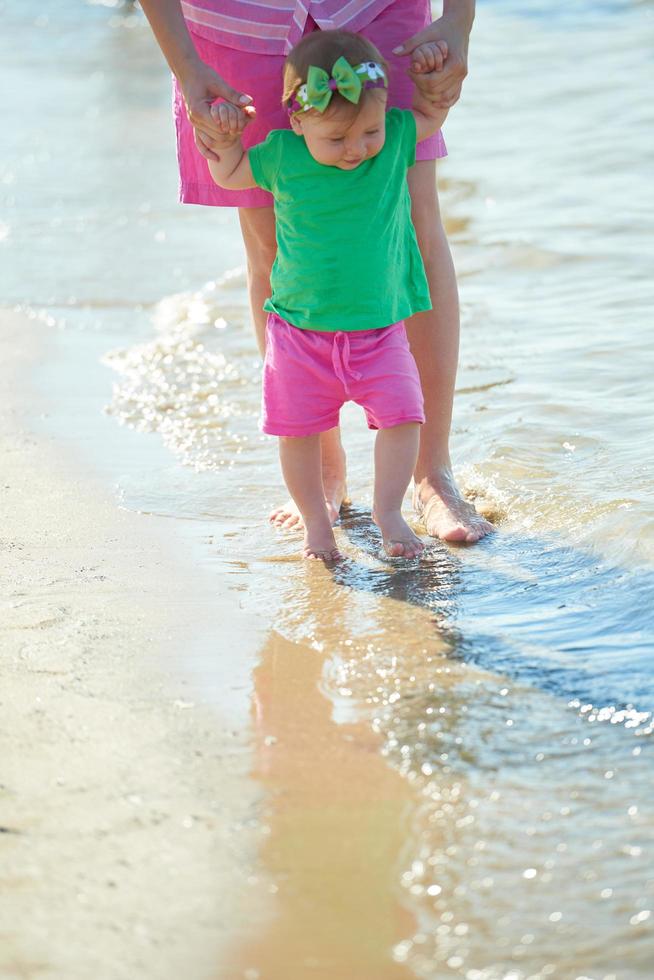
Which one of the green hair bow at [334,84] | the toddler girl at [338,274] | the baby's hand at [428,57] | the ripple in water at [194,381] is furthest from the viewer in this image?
the ripple in water at [194,381]

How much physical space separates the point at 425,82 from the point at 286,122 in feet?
1.11

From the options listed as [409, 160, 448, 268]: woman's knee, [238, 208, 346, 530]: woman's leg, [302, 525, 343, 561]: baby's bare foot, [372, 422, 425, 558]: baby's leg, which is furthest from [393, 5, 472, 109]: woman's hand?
[302, 525, 343, 561]: baby's bare foot

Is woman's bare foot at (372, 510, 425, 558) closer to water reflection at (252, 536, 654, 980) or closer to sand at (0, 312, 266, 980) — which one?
water reflection at (252, 536, 654, 980)

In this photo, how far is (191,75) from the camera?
2824mm

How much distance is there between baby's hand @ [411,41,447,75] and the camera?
9.24 ft

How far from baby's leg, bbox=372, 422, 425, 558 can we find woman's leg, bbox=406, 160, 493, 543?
249 millimetres

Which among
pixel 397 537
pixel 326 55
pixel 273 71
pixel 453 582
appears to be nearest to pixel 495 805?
pixel 453 582

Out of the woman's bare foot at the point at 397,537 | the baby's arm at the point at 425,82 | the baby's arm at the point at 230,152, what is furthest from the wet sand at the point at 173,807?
the baby's arm at the point at 425,82

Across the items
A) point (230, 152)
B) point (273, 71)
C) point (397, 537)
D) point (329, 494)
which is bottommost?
point (329, 494)

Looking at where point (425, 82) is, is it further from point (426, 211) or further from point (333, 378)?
point (333, 378)

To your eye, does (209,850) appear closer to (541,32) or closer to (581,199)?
(581,199)

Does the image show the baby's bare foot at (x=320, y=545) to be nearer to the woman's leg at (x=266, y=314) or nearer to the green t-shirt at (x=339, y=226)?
the woman's leg at (x=266, y=314)

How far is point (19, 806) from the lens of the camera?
6.11ft

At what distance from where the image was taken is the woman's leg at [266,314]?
3.12 m
